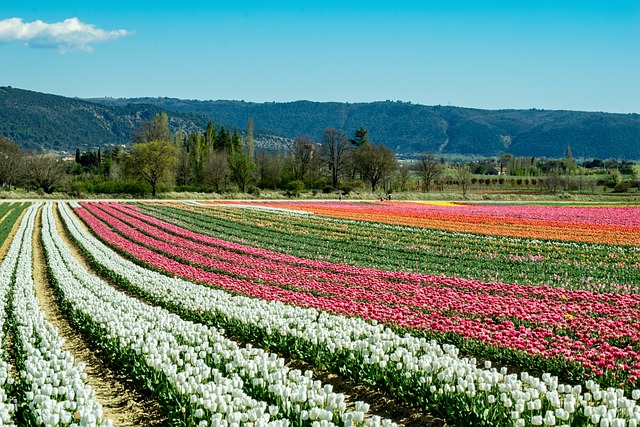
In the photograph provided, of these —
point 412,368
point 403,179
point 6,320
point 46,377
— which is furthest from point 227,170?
point 412,368

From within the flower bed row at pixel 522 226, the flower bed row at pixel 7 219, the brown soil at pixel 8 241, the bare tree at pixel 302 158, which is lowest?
the brown soil at pixel 8 241

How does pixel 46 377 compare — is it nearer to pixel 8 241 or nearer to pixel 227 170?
pixel 8 241

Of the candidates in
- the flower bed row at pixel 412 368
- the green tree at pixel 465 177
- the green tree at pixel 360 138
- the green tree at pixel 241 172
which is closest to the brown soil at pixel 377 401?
the flower bed row at pixel 412 368

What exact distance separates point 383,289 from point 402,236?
13.9 metres

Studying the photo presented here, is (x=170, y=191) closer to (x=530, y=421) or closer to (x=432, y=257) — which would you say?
(x=432, y=257)

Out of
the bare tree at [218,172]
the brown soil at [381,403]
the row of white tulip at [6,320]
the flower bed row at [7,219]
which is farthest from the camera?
the bare tree at [218,172]

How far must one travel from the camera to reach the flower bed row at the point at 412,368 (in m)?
6.75

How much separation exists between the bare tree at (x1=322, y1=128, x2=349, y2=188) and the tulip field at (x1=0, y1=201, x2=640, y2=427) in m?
69.8

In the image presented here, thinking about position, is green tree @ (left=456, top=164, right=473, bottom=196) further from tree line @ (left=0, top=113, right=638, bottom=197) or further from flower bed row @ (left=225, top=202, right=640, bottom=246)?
flower bed row @ (left=225, top=202, right=640, bottom=246)

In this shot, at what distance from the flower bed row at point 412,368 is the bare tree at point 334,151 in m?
82.3

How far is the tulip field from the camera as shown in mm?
7148

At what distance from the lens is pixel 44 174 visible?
7844 centimetres

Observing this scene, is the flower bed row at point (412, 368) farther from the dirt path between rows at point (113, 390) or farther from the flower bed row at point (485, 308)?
the dirt path between rows at point (113, 390)

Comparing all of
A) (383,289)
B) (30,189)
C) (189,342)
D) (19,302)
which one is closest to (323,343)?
(189,342)
